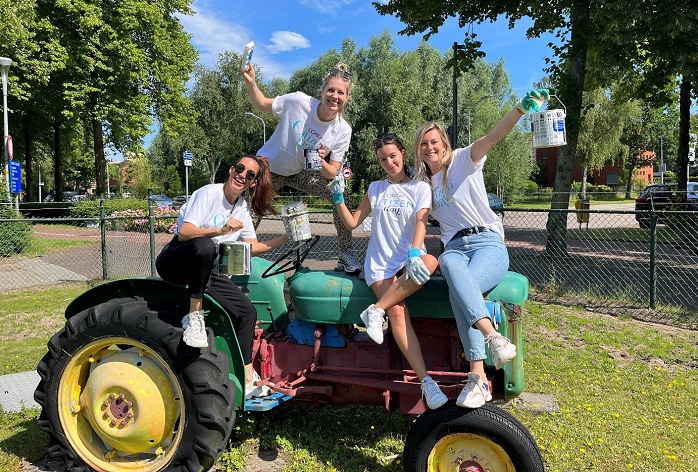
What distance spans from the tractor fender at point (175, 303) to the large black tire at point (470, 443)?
1.00 m

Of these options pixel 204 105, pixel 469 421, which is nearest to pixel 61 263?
pixel 469 421

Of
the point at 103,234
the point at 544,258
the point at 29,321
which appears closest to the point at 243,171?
the point at 29,321

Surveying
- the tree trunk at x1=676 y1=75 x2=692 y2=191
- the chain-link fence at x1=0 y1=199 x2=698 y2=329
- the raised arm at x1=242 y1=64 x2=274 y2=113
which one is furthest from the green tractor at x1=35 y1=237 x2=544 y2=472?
the tree trunk at x1=676 y1=75 x2=692 y2=191

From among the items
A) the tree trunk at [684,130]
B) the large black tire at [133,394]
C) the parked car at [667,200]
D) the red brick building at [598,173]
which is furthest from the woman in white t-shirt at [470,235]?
the red brick building at [598,173]

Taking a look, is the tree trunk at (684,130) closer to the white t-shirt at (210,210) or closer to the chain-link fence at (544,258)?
the chain-link fence at (544,258)

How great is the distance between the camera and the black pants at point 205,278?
267cm

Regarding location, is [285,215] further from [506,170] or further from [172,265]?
[506,170]

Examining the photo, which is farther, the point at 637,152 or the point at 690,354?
the point at 637,152

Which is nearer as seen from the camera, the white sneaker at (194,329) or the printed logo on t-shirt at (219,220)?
the white sneaker at (194,329)

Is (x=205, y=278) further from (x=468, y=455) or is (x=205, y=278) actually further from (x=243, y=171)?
(x=468, y=455)

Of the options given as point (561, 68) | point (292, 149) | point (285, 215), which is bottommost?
point (285, 215)

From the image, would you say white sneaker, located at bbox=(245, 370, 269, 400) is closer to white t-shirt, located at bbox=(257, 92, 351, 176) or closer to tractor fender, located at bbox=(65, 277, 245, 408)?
tractor fender, located at bbox=(65, 277, 245, 408)

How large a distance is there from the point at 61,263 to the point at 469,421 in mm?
11327

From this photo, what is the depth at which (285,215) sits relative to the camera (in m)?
3.08
